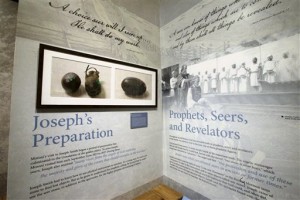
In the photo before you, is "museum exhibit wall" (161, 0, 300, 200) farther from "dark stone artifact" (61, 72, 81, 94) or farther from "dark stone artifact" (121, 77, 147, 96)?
"dark stone artifact" (61, 72, 81, 94)

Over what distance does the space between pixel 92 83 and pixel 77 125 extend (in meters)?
0.23

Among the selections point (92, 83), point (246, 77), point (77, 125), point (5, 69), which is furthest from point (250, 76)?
point (5, 69)

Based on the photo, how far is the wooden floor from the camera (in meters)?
1.00

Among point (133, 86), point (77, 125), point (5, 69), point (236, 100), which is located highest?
point (5, 69)

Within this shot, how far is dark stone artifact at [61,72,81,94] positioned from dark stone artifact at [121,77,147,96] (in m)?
0.28

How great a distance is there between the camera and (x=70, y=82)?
0.73 meters

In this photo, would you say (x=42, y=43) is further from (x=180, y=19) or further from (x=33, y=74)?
(x=180, y=19)

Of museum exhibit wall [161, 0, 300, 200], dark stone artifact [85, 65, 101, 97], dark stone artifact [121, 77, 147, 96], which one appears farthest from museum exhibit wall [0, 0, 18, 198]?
museum exhibit wall [161, 0, 300, 200]

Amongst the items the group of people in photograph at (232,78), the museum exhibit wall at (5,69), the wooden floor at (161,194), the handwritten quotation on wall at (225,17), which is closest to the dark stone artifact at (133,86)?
the group of people in photograph at (232,78)

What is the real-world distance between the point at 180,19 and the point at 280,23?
611mm

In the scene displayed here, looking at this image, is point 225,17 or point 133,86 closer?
point 225,17

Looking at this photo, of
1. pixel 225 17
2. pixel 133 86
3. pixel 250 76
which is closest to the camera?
pixel 250 76

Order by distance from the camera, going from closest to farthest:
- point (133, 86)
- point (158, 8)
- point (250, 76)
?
point (250, 76) → point (133, 86) → point (158, 8)

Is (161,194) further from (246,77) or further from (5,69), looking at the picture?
(5,69)
